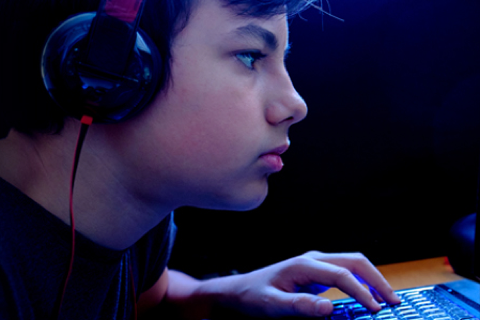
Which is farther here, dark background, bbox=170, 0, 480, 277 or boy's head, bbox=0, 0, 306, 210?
dark background, bbox=170, 0, 480, 277

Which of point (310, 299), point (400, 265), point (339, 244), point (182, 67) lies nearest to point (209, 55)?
point (182, 67)

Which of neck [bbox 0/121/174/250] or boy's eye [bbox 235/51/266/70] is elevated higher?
boy's eye [bbox 235/51/266/70]

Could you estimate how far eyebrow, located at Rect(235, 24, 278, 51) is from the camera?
57 centimetres

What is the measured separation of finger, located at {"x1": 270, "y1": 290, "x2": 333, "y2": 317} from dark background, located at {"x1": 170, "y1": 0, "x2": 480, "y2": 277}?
0.30 metres

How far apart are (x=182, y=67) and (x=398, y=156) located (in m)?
0.66

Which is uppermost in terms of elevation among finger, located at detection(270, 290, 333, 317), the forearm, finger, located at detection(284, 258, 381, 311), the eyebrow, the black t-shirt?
the eyebrow

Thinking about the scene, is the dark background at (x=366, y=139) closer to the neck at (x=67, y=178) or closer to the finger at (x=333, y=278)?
the finger at (x=333, y=278)

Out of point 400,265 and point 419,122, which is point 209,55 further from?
point 400,265

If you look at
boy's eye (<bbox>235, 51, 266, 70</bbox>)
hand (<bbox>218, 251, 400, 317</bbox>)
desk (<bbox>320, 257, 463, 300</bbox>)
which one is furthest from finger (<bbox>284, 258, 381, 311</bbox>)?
boy's eye (<bbox>235, 51, 266, 70</bbox>)

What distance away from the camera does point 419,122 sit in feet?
3.19

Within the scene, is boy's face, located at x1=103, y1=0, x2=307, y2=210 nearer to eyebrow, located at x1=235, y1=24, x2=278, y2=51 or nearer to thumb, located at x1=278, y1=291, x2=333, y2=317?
eyebrow, located at x1=235, y1=24, x2=278, y2=51

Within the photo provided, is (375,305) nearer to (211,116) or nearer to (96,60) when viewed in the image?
(211,116)

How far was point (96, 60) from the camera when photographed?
47cm

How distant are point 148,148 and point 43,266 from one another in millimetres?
224
